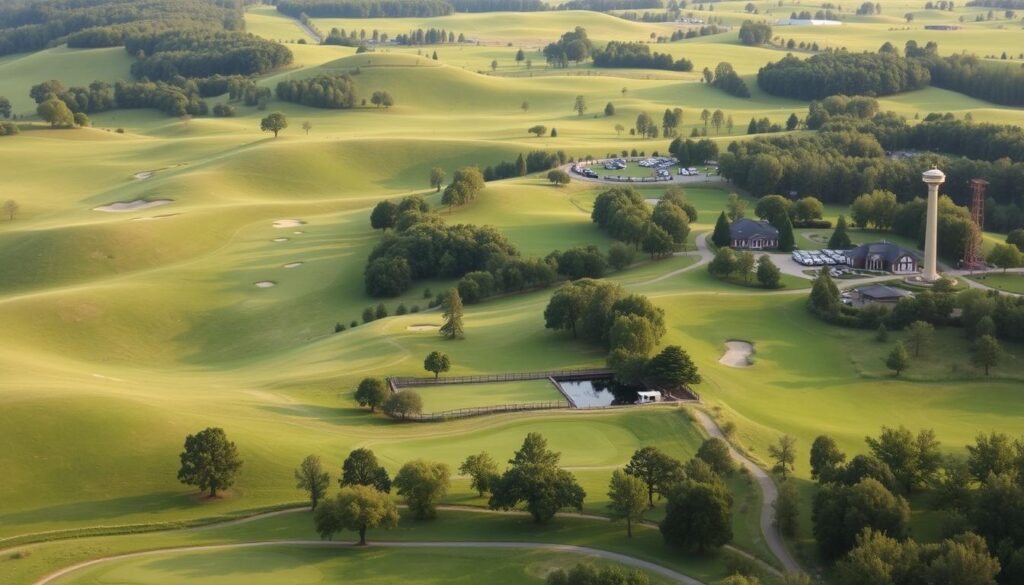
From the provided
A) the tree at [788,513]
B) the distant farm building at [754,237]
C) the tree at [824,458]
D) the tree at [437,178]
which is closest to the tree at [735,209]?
the distant farm building at [754,237]

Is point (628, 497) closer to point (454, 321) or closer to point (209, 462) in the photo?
point (209, 462)

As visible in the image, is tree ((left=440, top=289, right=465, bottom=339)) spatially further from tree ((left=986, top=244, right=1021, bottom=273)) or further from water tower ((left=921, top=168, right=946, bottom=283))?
tree ((left=986, top=244, right=1021, bottom=273))

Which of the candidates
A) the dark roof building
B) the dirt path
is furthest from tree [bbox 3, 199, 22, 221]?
the dirt path

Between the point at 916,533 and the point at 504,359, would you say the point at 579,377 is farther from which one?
the point at 916,533

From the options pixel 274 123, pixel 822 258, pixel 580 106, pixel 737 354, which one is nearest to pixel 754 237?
pixel 822 258

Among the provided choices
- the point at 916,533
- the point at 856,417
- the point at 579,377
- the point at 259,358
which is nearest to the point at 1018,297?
the point at 856,417
